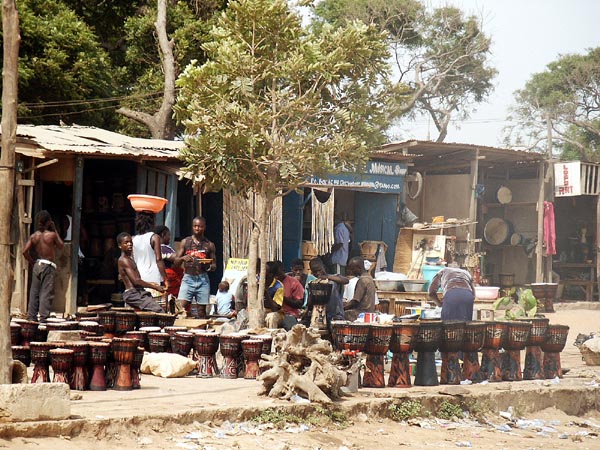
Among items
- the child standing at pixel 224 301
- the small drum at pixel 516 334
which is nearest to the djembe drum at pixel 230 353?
the small drum at pixel 516 334

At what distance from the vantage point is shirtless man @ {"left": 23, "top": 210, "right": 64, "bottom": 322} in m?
12.2

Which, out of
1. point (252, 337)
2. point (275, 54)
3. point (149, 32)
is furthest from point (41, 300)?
point (149, 32)

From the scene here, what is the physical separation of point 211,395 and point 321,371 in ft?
3.39

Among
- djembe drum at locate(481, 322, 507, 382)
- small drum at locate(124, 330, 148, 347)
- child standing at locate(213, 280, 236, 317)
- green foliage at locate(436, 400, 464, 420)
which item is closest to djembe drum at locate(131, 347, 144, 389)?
small drum at locate(124, 330, 148, 347)

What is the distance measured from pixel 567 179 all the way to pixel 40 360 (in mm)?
17401

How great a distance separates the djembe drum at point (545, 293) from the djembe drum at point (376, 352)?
10861 mm

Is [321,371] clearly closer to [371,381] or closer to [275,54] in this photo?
[371,381]

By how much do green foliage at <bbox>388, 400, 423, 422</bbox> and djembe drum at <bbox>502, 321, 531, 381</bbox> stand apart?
2.17 meters

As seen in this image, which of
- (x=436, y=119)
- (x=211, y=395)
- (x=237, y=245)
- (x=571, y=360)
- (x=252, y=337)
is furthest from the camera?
(x=436, y=119)

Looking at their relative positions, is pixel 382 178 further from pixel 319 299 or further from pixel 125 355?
pixel 125 355

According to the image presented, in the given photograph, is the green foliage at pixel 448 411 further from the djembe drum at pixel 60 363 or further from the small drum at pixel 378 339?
the djembe drum at pixel 60 363

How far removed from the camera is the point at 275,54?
1259 cm

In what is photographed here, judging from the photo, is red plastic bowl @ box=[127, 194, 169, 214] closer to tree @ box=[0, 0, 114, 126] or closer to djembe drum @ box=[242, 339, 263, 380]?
djembe drum @ box=[242, 339, 263, 380]

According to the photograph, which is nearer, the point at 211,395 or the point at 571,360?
the point at 211,395
